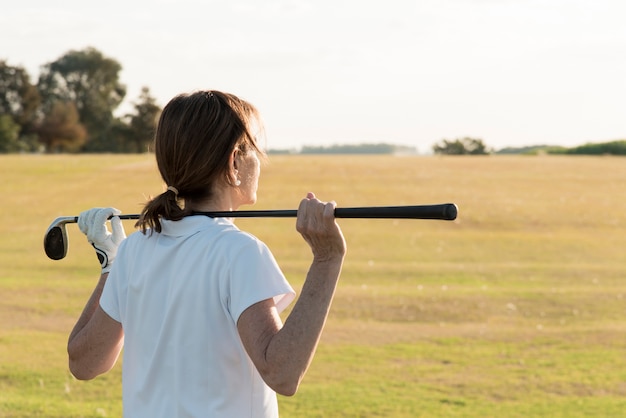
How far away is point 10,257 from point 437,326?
30.2 feet

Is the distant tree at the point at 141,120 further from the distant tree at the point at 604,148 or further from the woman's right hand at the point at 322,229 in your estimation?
the woman's right hand at the point at 322,229

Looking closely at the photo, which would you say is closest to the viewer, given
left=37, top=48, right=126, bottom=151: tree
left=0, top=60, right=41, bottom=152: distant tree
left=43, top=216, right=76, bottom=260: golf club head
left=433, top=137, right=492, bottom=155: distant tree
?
left=43, top=216, right=76, bottom=260: golf club head

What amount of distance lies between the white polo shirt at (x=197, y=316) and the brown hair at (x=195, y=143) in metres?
0.06

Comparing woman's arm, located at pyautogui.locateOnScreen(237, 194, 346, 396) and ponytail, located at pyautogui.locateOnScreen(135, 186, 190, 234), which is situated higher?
ponytail, located at pyautogui.locateOnScreen(135, 186, 190, 234)

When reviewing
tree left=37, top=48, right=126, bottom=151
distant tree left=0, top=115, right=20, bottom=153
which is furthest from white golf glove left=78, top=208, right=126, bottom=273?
tree left=37, top=48, right=126, bottom=151

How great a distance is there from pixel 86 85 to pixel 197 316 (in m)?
107

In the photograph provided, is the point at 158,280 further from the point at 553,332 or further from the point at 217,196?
the point at 553,332

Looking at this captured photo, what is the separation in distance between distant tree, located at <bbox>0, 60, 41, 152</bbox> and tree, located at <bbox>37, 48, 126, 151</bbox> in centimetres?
648

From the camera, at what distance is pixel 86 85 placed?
10556cm

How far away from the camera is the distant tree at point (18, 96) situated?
89062 mm

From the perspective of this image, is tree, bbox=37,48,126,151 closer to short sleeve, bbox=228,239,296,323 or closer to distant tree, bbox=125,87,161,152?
distant tree, bbox=125,87,161,152

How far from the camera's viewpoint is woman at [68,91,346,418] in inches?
72.3

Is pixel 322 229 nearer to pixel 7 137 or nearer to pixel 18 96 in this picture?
pixel 7 137

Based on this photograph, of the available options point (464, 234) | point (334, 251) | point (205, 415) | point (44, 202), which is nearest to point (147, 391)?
point (205, 415)
